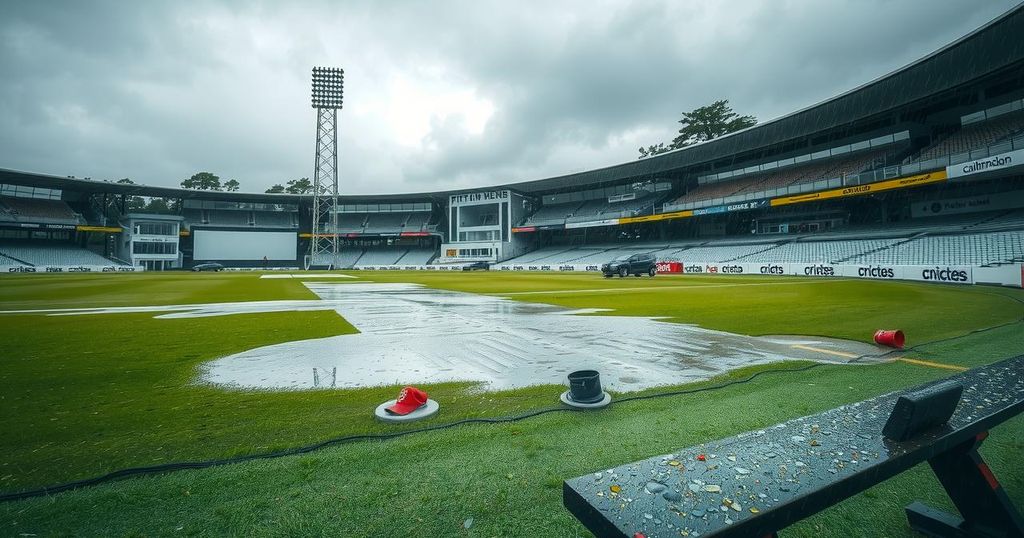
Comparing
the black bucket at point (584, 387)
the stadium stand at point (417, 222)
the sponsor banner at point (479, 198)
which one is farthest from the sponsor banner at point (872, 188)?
the stadium stand at point (417, 222)

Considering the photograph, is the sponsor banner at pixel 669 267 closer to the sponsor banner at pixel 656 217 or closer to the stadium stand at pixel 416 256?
the sponsor banner at pixel 656 217

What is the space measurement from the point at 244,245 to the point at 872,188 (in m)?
77.6

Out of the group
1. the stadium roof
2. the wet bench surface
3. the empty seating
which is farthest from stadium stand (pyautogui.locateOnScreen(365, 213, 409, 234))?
the wet bench surface

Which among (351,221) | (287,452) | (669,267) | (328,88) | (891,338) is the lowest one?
(287,452)

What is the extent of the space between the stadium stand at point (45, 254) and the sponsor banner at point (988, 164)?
8560 cm

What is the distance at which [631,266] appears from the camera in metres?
29.5

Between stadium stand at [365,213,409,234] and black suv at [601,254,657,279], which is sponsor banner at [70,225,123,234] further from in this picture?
black suv at [601,254,657,279]

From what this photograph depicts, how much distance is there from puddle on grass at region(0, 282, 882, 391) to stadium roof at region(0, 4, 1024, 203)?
33330mm

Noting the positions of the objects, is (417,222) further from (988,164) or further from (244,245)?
(988,164)

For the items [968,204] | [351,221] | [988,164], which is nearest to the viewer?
[988,164]

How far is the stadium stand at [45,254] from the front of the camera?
4975 centimetres

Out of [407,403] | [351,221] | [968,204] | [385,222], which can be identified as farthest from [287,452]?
[351,221]

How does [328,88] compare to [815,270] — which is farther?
[328,88]

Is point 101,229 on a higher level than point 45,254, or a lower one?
higher
